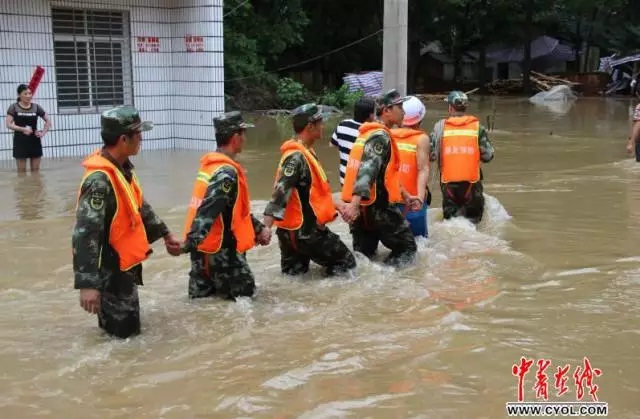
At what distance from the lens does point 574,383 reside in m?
4.21

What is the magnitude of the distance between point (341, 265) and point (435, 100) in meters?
29.2

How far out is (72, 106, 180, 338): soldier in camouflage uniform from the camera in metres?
4.10

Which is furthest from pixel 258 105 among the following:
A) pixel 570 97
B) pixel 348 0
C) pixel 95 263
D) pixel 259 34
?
pixel 95 263

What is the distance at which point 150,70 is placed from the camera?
1332cm

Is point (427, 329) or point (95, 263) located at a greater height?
point (95, 263)

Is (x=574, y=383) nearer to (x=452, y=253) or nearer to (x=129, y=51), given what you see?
(x=452, y=253)

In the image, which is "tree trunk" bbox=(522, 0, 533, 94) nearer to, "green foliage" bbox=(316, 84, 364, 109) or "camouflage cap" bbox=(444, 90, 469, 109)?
"green foliage" bbox=(316, 84, 364, 109)

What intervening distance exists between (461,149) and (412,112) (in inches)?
42.2

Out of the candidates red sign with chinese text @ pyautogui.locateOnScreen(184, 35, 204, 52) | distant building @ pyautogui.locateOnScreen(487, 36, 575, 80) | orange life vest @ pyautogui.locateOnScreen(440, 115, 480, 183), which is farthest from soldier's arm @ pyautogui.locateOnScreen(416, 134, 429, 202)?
distant building @ pyautogui.locateOnScreen(487, 36, 575, 80)

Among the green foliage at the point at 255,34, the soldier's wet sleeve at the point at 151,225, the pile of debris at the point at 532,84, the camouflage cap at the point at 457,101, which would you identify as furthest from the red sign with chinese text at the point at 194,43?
the pile of debris at the point at 532,84

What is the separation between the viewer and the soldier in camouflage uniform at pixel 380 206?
5.99 m

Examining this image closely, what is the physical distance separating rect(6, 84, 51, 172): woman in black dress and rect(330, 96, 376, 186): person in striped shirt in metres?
5.53

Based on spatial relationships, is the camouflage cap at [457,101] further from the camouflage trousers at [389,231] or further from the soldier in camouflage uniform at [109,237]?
the soldier in camouflage uniform at [109,237]

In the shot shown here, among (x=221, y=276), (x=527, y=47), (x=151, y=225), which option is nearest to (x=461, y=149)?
(x=221, y=276)
